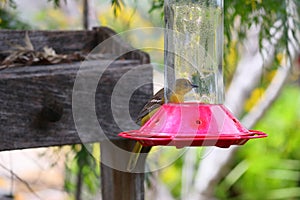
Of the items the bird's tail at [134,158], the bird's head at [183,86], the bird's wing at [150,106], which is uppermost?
the bird's head at [183,86]

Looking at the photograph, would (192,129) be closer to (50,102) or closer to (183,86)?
(183,86)

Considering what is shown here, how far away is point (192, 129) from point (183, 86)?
0.90ft

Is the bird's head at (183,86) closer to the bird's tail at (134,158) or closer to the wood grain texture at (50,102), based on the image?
the wood grain texture at (50,102)

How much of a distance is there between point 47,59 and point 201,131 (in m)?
0.89

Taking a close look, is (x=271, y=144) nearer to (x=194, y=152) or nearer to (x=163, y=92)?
(x=194, y=152)

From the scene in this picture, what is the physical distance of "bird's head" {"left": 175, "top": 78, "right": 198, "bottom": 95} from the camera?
2.00m

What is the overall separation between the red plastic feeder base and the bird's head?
10 cm

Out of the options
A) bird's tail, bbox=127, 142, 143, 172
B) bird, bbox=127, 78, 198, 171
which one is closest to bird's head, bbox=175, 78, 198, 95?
bird, bbox=127, 78, 198, 171

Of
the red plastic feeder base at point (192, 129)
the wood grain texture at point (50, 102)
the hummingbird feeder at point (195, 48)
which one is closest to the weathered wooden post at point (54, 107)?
the wood grain texture at point (50, 102)

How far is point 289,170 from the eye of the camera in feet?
20.0

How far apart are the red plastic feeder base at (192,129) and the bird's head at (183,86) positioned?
0.10 meters

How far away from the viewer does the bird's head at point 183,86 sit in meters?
2.00

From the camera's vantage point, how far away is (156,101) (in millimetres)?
2137

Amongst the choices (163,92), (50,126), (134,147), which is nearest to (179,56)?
(163,92)
